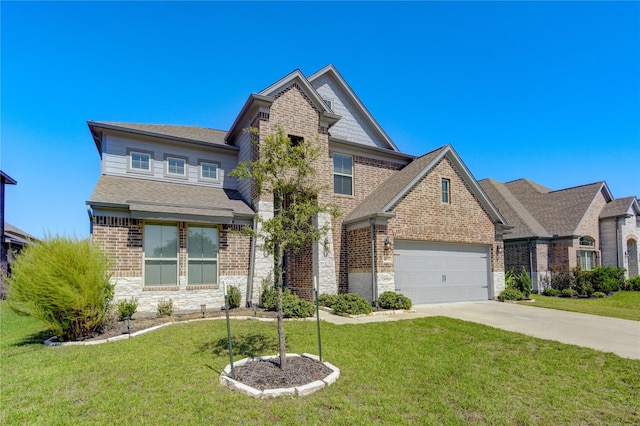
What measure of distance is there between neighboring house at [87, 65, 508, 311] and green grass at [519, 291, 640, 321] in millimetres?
2360

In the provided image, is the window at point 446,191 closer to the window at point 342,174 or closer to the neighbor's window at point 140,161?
the window at point 342,174

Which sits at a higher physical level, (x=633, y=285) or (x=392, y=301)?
(x=392, y=301)

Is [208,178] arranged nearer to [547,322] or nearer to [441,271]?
[441,271]

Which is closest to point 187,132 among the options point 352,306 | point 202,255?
point 202,255

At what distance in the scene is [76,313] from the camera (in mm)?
8180

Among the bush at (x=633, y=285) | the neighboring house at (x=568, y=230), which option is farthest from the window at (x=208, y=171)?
the bush at (x=633, y=285)

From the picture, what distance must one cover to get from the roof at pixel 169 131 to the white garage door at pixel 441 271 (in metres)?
8.83

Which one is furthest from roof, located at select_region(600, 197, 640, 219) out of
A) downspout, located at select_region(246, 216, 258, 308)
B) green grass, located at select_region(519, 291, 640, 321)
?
downspout, located at select_region(246, 216, 258, 308)

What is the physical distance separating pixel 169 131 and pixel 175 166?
227 centimetres

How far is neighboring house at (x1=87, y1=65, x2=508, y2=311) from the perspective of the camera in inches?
462

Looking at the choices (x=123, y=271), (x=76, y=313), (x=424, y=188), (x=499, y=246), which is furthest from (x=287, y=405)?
(x=499, y=246)

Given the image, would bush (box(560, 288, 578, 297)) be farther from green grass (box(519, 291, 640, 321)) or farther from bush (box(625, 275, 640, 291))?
bush (box(625, 275, 640, 291))

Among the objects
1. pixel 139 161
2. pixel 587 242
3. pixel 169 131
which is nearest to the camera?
pixel 139 161

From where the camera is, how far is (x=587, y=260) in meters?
21.3
